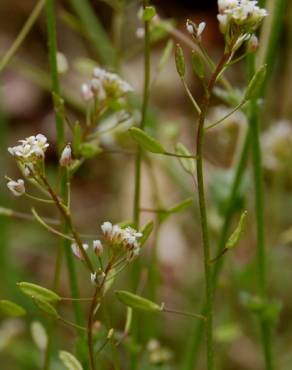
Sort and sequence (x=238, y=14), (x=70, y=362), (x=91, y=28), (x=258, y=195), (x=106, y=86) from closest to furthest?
(x=238, y=14), (x=70, y=362), (x=106, y=86), (x=258, y=195), (x=91, y=28)

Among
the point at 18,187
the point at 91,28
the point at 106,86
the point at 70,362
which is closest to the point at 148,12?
the point at 106,86

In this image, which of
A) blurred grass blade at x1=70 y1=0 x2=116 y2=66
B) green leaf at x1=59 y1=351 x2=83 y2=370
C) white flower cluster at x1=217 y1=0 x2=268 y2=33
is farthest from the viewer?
blurred grass blade at x1=70 y1=0 x2=116 y2=66

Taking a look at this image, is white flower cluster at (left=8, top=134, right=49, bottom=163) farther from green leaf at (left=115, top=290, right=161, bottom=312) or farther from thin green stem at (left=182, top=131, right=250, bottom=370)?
thin green stem at (left=182, top=131, right=250, bottom=370)

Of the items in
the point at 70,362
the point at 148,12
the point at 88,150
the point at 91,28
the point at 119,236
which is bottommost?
the point at 70,362

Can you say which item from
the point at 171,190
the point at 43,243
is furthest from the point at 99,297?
the point at 171,190

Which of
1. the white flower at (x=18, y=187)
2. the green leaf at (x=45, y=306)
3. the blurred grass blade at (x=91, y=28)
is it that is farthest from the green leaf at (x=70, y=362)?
the blurred grass blade at (x=91, y=28)

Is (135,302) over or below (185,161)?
below

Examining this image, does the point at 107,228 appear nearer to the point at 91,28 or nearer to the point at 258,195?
the point at 258,195

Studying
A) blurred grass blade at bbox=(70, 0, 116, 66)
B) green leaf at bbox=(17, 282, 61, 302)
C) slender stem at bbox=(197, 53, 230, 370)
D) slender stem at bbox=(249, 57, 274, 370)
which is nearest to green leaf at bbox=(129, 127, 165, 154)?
slender stem at bbox=(197, 53, 230, 370)
